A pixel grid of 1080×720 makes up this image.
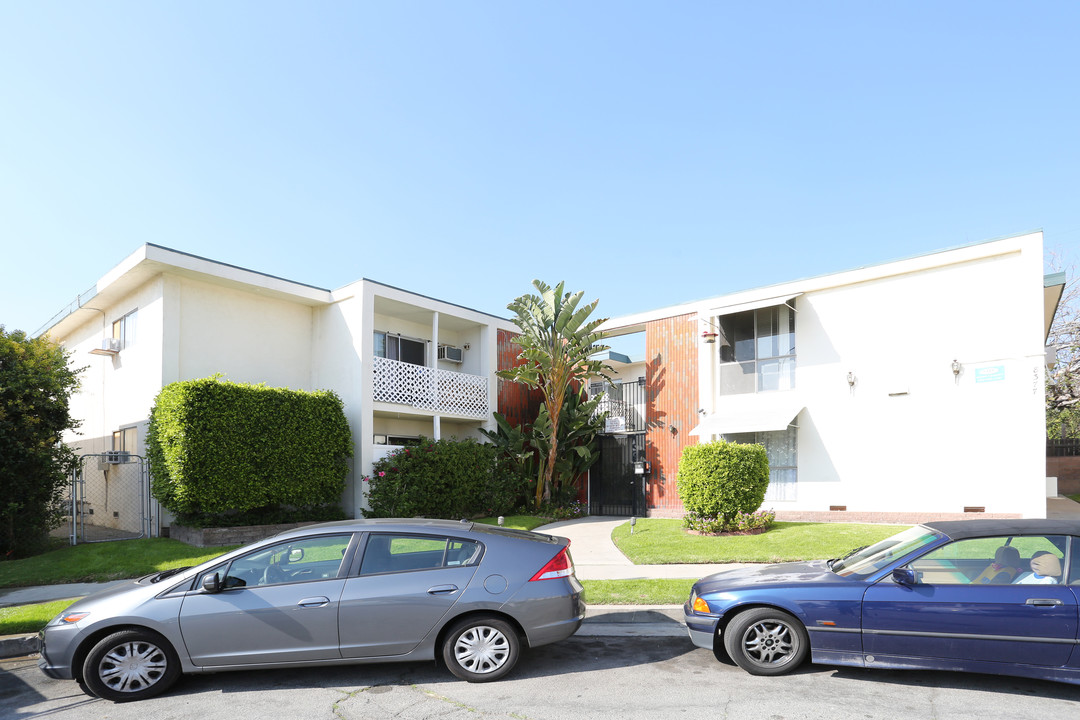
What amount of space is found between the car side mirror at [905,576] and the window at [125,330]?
16615 mm

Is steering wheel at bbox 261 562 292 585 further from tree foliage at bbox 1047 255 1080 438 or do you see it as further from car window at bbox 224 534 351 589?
tree foliage at bbox 1047 255 1080 438

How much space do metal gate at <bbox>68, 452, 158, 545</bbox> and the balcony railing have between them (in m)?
5.51

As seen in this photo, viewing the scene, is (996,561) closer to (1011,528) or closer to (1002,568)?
(1002,568)

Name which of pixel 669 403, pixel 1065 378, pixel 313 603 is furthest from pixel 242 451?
pixel 1065 378

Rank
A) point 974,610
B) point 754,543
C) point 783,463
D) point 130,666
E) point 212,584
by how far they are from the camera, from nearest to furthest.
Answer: point 974,610 < point 130,666 < point 212,584 < point 754,543 < point 783,463

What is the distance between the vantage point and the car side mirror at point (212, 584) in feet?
17.4

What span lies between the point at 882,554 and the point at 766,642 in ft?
4.12

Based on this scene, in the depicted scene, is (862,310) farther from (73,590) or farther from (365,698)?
(73,590)

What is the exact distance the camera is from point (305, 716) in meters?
4.70

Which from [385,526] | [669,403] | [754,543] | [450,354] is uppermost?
[450,354]

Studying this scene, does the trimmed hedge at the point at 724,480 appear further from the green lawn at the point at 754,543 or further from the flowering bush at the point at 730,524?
the green lawn at the point at 754,543

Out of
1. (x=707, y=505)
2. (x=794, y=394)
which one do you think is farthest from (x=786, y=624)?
(x=794, y=394)

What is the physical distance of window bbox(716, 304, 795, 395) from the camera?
17203mm

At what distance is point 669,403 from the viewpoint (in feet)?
62.0
